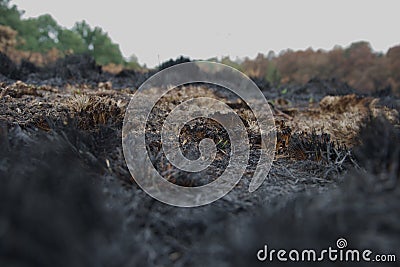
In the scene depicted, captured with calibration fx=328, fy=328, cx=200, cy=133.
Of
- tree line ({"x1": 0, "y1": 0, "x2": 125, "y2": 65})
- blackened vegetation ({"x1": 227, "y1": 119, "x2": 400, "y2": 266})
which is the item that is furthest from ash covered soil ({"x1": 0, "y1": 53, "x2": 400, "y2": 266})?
tree line ({"x1": 0, "y1": 0, "x2": 125, "y2": 65})

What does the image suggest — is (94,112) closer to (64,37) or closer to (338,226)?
(338,226)

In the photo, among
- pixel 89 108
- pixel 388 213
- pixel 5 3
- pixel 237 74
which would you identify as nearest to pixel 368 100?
pixel 237 74

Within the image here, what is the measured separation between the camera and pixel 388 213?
1.01 m

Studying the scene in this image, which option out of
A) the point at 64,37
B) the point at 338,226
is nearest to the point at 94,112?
the point at 338,226

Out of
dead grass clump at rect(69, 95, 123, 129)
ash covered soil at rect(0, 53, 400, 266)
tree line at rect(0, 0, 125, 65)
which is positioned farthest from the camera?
tree line at rect(0, 0, 125, 65)

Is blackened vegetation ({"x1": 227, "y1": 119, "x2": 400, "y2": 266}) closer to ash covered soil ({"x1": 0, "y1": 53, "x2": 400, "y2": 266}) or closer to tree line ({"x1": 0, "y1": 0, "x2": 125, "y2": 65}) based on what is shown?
ash covered soil ({"x1": 0, "y1": 53, "x2": 400, "y2": 266})

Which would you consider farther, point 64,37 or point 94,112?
point 64,37

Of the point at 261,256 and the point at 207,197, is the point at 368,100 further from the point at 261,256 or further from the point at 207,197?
the point at 261,256

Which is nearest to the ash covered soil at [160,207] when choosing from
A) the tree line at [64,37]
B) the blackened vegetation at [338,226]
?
the blackened vegetation at [338,226]

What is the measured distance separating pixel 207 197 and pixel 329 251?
2.38ft

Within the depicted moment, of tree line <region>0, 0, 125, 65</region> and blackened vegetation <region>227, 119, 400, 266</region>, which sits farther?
tree line <region>0, 0, 125, 65</region>

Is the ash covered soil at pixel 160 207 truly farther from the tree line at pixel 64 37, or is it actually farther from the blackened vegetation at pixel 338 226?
the tree line at pixel 64 37

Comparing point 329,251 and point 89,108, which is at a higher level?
point 89,108

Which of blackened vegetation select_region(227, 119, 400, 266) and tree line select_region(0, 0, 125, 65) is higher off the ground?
tree line select_region(0, 0, 125, 65)
